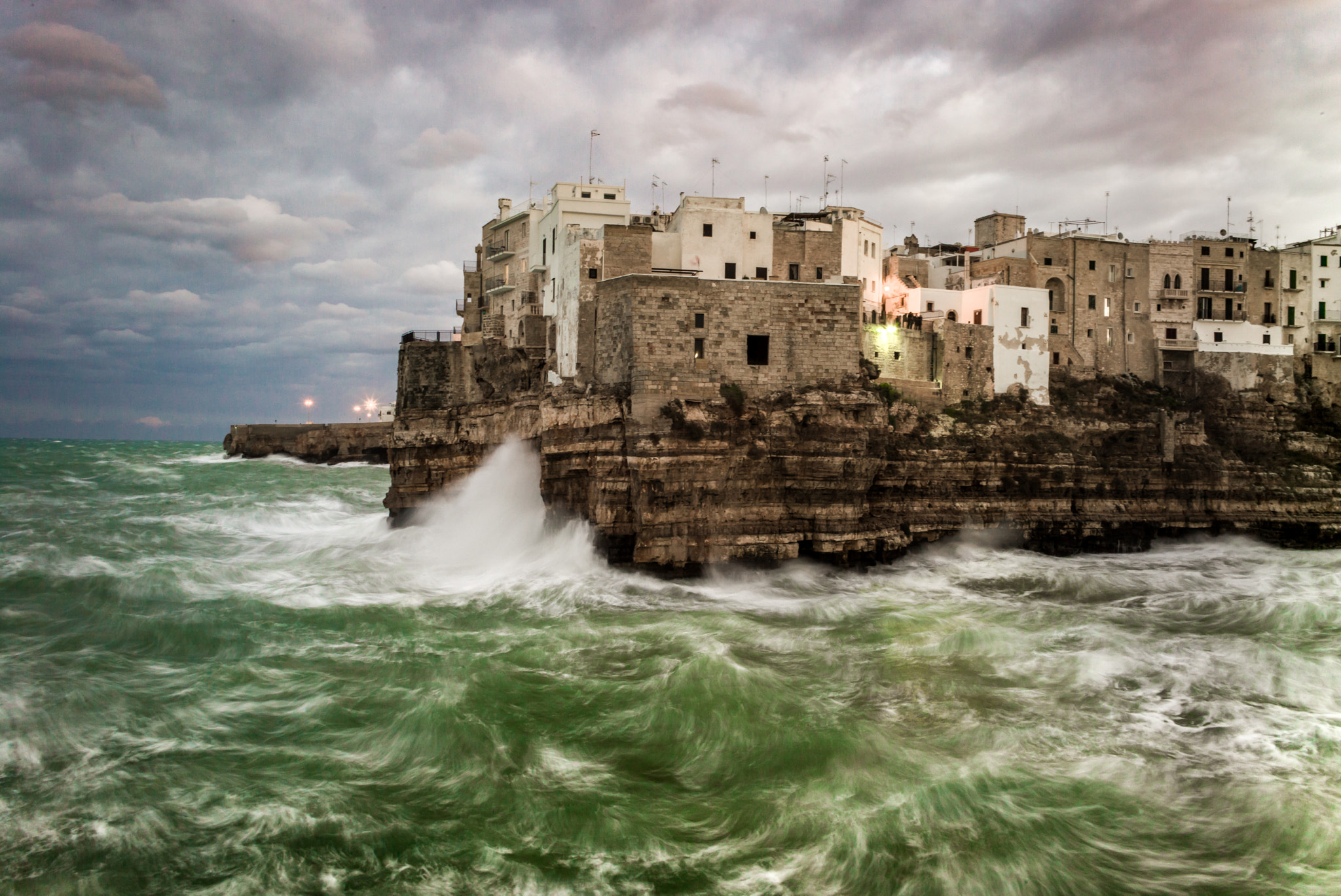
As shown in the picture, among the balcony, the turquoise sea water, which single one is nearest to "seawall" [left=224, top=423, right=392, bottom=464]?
the balcony

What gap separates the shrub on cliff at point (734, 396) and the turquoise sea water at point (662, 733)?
5218mm

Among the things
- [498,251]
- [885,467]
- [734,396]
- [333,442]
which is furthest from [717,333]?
[333,442]

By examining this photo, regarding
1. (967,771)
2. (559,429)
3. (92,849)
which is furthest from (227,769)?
(559,429)

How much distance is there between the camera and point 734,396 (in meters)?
24.6

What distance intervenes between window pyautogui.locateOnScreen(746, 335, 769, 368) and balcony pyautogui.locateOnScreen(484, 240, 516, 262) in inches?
626

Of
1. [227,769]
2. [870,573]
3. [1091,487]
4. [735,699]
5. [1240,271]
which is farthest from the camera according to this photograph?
[1240,271]

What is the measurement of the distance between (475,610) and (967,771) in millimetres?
13225

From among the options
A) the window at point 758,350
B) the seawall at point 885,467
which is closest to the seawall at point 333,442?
the seawall at point 885,467

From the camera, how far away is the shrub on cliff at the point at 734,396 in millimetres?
24516

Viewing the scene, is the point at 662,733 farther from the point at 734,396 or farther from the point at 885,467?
the point at 885,467

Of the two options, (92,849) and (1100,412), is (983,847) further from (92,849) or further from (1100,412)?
(1100,412)

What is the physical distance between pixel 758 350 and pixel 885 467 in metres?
6.05

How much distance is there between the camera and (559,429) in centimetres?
2481

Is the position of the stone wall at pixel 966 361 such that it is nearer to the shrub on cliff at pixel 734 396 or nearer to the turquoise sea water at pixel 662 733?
the turquoise sea water at pixel 662 733
